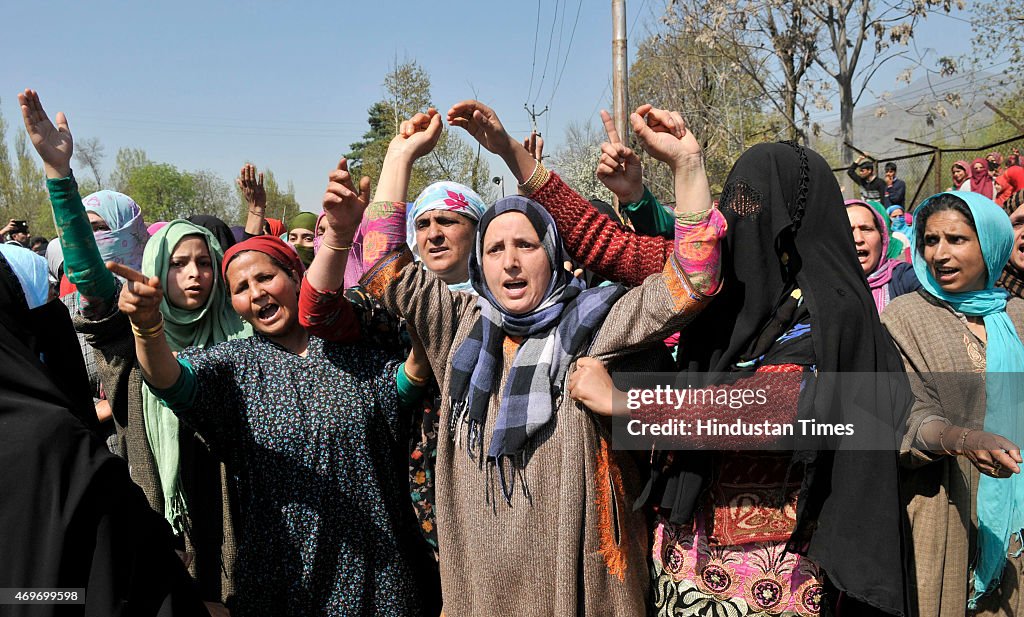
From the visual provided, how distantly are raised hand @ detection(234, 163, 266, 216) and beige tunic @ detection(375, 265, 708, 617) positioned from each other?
285 cm

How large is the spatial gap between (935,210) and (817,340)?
4.38 ft

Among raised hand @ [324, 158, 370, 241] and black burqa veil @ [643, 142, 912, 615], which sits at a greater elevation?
raised hand @ [324, 158, 370, 241]

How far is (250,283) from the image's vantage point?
2334 mm

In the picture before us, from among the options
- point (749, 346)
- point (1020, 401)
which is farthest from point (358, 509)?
point (1020, 401)

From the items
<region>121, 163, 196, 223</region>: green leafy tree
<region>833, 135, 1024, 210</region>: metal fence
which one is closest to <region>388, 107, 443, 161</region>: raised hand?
<region>833, 135, 1024, 210</region>: metal fence

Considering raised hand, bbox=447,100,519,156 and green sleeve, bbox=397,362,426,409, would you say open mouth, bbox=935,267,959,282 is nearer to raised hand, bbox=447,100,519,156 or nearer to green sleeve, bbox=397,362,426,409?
raised hand, bbox=447,100,519,156

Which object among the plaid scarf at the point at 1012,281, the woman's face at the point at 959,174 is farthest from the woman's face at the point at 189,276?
the woman's face at the point at 959,174

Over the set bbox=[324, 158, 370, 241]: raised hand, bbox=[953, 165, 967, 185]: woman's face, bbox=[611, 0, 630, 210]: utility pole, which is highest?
bbox=[611, 0, 630, 210]: utility pole

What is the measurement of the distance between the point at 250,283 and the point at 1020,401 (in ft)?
8.88

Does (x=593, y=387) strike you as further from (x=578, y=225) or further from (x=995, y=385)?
(x=995, y=385)

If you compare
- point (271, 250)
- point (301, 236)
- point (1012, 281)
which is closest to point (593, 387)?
point (271, 250)

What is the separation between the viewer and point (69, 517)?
126cm

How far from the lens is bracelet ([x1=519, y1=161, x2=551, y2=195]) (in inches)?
85.0

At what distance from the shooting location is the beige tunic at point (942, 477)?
90.1 inches
